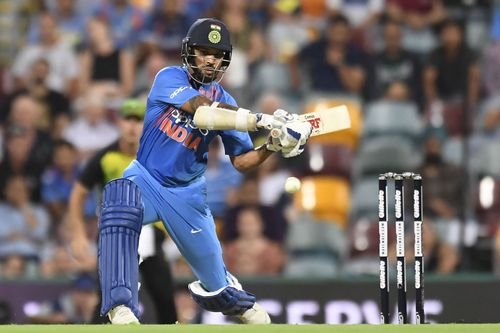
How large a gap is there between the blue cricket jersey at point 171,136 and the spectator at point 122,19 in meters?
5.65

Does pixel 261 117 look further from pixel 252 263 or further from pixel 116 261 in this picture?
pixel 252 263

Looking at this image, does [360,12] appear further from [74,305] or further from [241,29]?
[74,305]

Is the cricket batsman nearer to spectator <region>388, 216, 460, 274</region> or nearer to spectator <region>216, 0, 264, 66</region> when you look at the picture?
spectator <region>388, 216, 460, 274</region>

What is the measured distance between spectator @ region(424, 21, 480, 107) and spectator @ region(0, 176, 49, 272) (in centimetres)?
349

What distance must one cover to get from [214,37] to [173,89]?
1.13ft

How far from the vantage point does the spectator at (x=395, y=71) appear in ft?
39.2

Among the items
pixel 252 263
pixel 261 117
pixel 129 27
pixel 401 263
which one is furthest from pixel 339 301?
pixel 129 27

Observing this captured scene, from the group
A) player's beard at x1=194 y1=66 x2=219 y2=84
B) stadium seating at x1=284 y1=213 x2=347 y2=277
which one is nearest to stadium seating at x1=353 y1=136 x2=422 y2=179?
stadium seating at x1=284 y1=213 x2=347 y2=277

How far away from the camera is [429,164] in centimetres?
1136

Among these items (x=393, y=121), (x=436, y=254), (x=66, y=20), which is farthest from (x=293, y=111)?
(x=66, y=20)

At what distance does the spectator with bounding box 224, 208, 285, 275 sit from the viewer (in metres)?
10.8

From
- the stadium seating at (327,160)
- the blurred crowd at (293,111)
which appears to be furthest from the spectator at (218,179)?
the stadium seating at (327,160)
